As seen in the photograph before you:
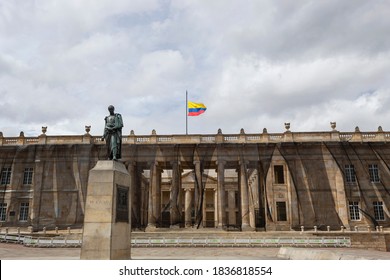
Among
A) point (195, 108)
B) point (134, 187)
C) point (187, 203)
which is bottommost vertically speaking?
point (187, 203)

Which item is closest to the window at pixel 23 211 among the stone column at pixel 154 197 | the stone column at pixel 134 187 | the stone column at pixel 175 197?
the stone column at pixel 134 187

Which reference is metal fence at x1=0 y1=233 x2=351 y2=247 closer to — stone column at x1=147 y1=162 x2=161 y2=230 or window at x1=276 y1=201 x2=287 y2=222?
stone column at x1=147 y1=162 x2=161 y2=230

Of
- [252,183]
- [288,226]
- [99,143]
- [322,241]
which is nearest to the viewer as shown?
[322,241]

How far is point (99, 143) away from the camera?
142 feet

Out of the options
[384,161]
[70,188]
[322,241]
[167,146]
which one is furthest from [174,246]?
[384,161]

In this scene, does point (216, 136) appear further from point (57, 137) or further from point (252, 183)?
point (57, 137)

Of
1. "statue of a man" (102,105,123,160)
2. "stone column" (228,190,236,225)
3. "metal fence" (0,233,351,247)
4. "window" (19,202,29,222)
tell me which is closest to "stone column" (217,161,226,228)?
"metal fence" (0,233,351,247)

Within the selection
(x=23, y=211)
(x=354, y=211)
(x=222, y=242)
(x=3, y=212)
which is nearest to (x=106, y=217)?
(x=222, y=242)

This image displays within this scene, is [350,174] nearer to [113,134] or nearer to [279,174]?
[279,174]

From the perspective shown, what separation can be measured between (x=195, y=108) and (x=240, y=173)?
9.35 meters

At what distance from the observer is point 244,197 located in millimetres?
41281

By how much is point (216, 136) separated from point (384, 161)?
1951cm

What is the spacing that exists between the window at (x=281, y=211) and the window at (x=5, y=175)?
32.4 meters

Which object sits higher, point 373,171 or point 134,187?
point 373,171
